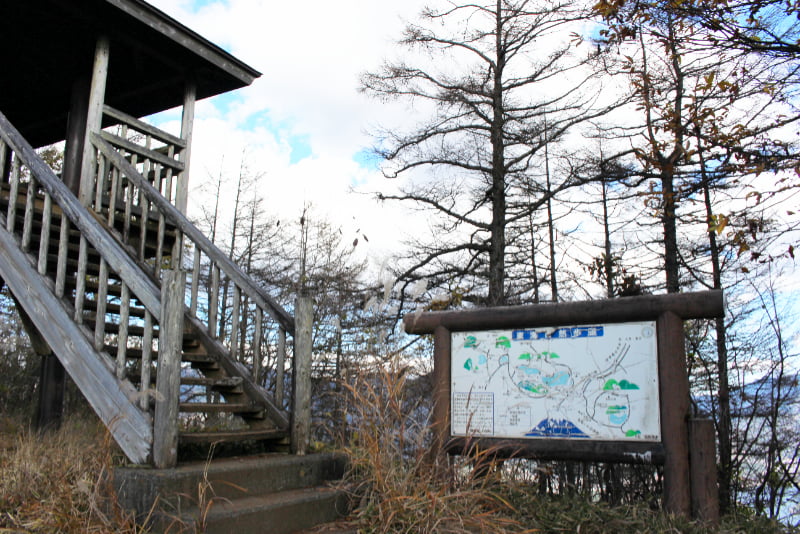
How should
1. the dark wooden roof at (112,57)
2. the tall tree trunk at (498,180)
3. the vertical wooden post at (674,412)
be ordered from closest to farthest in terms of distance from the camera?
1. the vertical wooden post at (674,412)
2. the dark wooden roof at (112,57)
3. the tall tree trunk at (498,180)

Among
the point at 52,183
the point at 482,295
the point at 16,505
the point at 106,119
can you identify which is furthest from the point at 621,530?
the point at 482,295

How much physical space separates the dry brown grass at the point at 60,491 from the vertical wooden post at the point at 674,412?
3259 mm

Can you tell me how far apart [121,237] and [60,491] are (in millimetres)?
3533

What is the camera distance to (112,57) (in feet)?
24.8

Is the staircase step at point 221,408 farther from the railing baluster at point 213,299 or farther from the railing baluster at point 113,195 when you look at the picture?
the railing baluster at point 113,195

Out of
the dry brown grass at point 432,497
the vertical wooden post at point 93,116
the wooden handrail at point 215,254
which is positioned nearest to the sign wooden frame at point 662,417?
the dry brown grass at point 432,497

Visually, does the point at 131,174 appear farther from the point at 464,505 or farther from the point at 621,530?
the point at 621,530

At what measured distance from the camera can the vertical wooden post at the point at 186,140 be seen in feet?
23.1

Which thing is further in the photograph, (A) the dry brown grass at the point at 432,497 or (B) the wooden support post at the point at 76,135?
(B) the wooden support post at the point at 76,135

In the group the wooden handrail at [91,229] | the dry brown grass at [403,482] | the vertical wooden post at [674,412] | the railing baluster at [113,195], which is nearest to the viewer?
the dry brown grass at [403,482]

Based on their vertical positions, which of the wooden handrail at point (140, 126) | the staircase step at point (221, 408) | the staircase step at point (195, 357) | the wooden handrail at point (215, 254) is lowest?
the staircase step at point (221, 408)

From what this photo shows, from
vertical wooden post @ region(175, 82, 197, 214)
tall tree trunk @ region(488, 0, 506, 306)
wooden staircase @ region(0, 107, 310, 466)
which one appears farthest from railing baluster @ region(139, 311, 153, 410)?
tall tree trunk @ region(488, 0, 506, 306)

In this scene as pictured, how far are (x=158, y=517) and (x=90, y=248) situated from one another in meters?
3.90

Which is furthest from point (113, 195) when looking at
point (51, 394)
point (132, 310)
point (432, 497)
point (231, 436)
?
point (432, 497)
